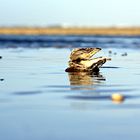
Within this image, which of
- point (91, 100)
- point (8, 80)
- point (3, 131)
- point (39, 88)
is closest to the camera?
point (3, 131)

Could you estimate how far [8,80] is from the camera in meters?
23.2

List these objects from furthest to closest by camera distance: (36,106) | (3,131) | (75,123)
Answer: (36,106) → (75,123) → (3,131)

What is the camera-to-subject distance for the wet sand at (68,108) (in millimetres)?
13102

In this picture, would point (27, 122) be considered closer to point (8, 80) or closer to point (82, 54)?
point (8, 80)

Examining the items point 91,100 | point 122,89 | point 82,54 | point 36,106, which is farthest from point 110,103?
point 82,54

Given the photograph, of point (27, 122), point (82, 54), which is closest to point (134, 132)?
point (27, 122)

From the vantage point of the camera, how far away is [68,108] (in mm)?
16125

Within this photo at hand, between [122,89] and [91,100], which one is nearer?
[91,100]

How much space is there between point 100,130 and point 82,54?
14.5 metres

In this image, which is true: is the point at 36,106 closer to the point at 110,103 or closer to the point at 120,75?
the point at 110,103

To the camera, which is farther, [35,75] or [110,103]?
[35,75]

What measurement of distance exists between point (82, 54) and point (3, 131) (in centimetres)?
1485

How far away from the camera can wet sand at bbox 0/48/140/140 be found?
13.1 metres

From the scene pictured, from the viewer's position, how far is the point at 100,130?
43.8ft
